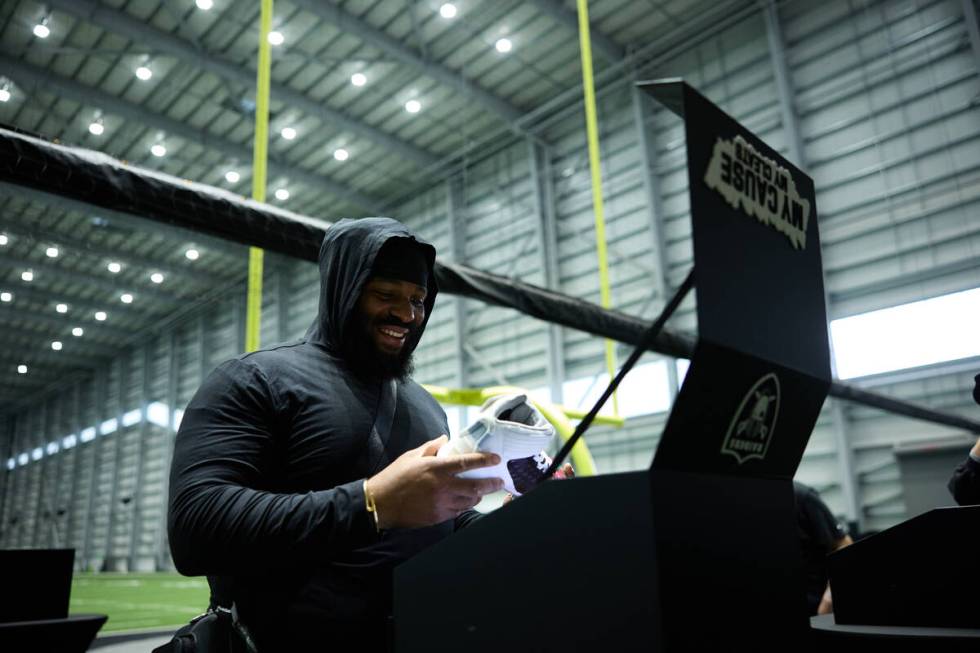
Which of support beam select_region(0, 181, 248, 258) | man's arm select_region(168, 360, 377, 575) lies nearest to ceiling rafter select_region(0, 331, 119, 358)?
support beam select_region(0, 181, 248, 258)

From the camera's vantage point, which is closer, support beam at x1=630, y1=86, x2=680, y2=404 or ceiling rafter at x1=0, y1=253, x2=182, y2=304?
ceiling rafter at x1=0, y1=253, x2=182, y2=304

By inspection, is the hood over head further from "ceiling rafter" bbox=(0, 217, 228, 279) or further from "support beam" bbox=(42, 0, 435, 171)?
"support beam" bbox=(42, 0, 435, 171)

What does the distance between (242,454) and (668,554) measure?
1.87 feet

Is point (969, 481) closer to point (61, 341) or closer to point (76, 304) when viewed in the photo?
point (76, 304)

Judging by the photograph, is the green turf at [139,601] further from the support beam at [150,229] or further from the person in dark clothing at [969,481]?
the person in dark clothing at [969,481]

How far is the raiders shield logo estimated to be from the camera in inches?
26.6

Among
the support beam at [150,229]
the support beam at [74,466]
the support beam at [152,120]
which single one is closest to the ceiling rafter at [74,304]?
the support beam at [150,229]

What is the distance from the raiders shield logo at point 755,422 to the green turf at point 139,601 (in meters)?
4.75

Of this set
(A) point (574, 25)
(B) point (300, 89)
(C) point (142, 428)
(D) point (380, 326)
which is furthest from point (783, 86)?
(D) point (380, 326)

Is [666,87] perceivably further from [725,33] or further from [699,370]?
[725,33]

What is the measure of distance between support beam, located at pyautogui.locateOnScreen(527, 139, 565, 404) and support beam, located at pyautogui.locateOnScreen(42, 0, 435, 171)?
87.1 inches

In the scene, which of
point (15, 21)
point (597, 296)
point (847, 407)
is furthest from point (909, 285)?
point (15, 21)

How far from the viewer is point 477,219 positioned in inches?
519

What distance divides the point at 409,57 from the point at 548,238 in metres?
3.56
